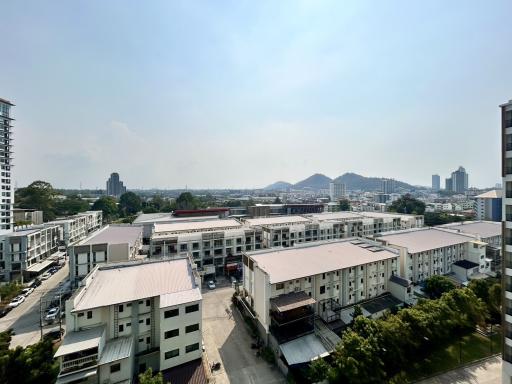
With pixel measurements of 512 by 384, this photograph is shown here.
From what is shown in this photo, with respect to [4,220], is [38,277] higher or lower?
lower

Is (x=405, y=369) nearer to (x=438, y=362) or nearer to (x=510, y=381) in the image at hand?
(x=438, y=362)

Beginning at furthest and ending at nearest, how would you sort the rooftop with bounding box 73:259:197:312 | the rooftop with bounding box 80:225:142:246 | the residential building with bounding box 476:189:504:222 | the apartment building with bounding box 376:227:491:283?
the residential building with bounding box 476:189:504:222
the rooftop with bounding box 80:225:142:246
the apartment building with bounding box 376:227:491:283
the rooftop with bounding box 73:259:197:312

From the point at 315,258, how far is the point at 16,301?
1786 inches

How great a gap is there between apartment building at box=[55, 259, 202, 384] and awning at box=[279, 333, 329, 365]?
8673 millimetres

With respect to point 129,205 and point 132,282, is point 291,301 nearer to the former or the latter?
point 132,282

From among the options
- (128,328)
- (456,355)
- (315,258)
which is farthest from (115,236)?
(456,355)

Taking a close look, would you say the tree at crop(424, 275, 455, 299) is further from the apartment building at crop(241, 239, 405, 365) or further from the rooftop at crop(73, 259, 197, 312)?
the rooftop at crop(73, 259, 197, 312)

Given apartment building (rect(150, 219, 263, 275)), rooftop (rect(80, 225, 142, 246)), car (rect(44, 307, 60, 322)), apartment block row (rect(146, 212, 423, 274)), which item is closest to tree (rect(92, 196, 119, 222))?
rooftop (rect(80, 225, 142, 246))

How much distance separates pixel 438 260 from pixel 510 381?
28.9m

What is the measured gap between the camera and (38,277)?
47.1 m

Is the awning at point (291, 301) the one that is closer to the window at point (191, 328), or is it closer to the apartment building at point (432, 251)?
the window at point (191, 328)

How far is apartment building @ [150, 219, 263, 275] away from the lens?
47.7 m

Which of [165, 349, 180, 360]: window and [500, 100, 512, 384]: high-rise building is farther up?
[500, 100, 512, 384]: high-rise building

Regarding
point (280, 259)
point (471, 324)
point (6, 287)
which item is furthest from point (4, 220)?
point (471, 324)
